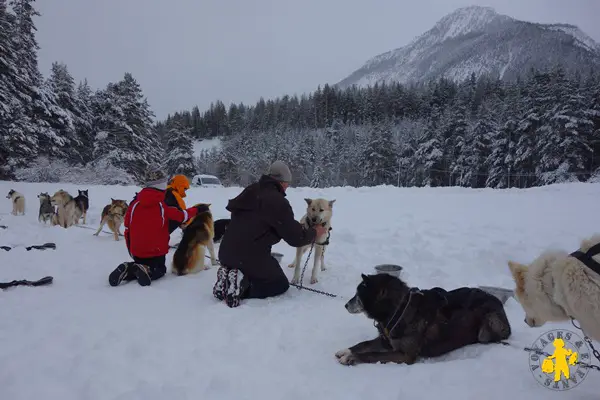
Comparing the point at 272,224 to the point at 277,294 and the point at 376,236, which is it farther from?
the point at 376,236

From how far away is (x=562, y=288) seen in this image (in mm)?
2023

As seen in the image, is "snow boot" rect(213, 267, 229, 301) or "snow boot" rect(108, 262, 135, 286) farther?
"snow boot" rect(108, 262, 135, 286)

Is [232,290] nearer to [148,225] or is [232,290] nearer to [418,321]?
[148,225]

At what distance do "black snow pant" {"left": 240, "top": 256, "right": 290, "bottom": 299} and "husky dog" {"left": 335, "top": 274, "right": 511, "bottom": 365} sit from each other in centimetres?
148

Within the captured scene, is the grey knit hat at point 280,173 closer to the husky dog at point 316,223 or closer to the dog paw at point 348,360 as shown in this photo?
the husky dog at point 316,223

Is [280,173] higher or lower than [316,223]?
higher

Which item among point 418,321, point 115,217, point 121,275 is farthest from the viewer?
point 115,217

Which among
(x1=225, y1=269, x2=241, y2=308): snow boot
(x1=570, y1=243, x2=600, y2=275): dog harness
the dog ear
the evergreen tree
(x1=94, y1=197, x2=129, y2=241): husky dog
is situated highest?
the evergreen tree

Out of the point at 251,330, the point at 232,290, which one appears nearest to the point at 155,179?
the point at 232,290

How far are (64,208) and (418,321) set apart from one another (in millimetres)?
10593

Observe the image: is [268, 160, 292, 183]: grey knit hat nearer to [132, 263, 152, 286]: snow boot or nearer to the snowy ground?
the snowy ground

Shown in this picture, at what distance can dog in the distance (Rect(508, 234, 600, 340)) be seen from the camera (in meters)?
1.92

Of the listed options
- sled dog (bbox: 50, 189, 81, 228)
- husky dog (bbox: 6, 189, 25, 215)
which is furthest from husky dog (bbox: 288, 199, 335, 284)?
husky dog (bbox: 6, 189, 25, 215)

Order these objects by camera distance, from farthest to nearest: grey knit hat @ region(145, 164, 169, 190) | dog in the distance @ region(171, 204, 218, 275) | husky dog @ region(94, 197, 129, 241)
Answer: husky dog @ region(94, 197, 129, 241) → dog in the distance @ region(171, 204, 218, 275) → grey knit hat @ region(145, 164, 169, 190)
